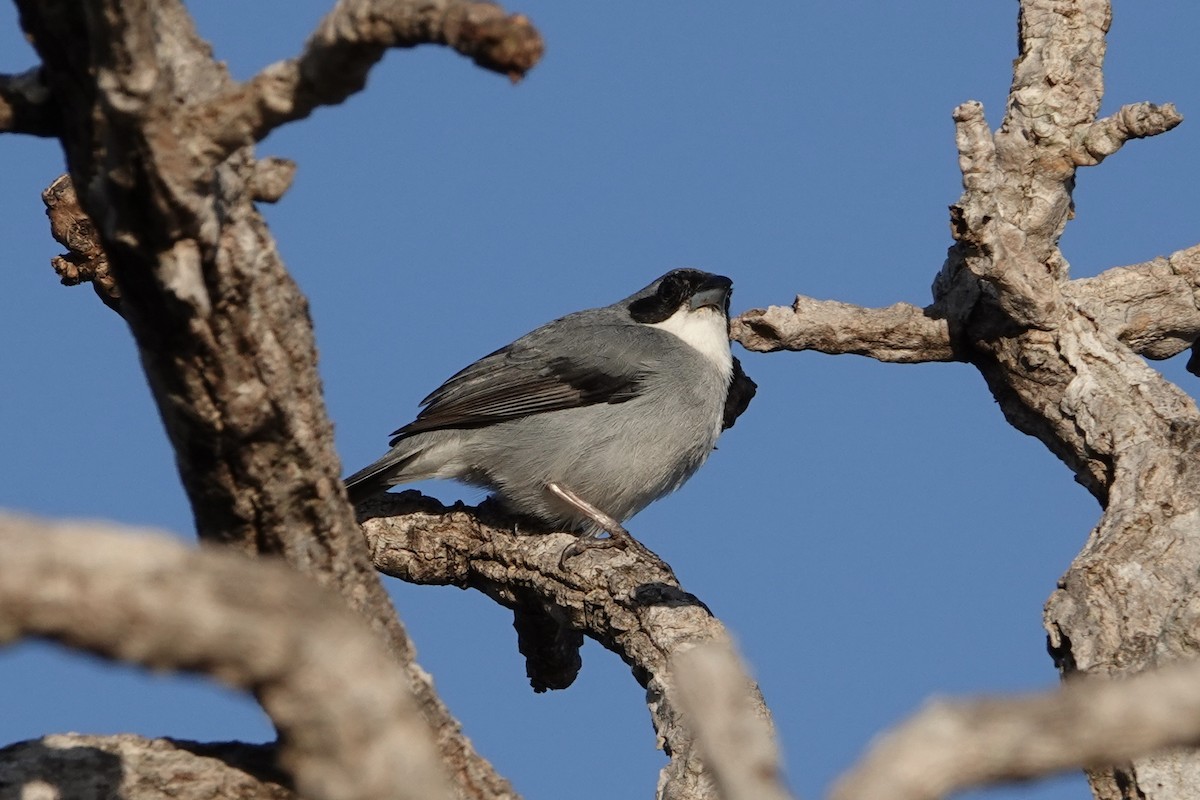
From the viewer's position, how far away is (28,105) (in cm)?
367

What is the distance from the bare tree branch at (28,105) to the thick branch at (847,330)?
4168mm

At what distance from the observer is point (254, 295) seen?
370 centimetres

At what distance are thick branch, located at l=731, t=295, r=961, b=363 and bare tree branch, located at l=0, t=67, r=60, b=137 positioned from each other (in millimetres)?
4168

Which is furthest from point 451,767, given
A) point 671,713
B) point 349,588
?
point 671,713

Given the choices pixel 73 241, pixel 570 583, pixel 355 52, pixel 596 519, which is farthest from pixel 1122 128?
pixel 73 241

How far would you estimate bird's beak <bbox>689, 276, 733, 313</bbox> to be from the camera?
31.7 ft

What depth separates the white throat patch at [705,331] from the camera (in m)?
9.27

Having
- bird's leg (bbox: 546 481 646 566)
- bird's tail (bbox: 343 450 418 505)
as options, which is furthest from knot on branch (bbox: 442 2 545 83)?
bird's tail (bbox: 343 450 418 505)

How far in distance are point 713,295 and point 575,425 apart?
5.34 feet

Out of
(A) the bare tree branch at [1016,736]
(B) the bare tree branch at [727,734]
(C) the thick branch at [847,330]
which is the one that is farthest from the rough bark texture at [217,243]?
(C) the thick branch at [847,330]

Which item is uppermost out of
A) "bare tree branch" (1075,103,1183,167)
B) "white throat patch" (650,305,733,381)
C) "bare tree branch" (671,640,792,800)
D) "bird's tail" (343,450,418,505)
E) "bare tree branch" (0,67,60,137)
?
"white throat patch" (650,305,733,381)

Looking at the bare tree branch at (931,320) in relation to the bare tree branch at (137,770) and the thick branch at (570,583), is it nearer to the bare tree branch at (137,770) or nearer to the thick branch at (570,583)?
the thick branch at (570,583)

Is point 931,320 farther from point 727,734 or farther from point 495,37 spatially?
point 727,734

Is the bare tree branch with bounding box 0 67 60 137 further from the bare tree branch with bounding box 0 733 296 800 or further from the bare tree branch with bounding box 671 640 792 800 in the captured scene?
the bare tree branch with bounding box 671 640 792 800
